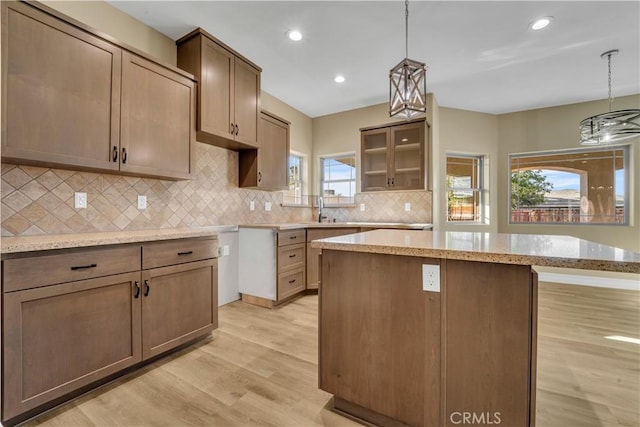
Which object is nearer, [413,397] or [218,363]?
[413,397]

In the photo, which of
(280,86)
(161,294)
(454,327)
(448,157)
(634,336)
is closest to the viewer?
(454,327)

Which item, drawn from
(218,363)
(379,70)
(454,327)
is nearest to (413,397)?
(454,327)

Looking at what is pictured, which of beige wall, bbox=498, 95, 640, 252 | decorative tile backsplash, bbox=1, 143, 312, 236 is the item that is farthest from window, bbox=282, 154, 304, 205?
beige wall, bbox=498, 95, 640, 252

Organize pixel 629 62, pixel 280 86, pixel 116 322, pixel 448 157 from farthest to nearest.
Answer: pixel 448 157 → pixel 280 86 → pixel 629 62 → pixel 116 322

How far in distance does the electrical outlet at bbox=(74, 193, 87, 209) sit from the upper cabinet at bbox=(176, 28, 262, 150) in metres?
1.01

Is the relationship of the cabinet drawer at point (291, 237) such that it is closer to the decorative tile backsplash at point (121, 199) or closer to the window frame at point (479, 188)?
the decorative tile backsplash at point (121, 199)

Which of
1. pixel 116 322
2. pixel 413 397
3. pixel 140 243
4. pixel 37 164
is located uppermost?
pixel 37 164

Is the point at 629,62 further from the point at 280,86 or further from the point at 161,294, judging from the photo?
the point at 161,294

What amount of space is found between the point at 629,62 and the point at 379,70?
9.07 ft

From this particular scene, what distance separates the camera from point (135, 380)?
177 cm

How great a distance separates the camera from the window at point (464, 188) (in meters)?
4.57

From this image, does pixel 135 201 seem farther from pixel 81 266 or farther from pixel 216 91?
pixel 216 91

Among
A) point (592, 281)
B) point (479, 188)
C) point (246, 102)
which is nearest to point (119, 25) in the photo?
point (246, 102)

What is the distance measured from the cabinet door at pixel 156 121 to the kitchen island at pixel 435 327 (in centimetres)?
155
